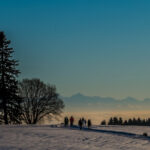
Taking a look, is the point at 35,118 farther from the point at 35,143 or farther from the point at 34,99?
the point at 35,143

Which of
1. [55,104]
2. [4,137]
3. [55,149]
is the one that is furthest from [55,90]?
[55,149]

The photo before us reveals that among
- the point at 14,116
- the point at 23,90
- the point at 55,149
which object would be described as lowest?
the point at 55,149

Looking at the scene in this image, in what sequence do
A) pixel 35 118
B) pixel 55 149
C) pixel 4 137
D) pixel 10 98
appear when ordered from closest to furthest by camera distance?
pixel 55 149, pixel 4 137, pixel 10 98, pixel 35 118

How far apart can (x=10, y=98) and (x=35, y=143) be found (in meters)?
29.4

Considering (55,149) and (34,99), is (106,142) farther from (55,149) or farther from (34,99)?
(34,99)

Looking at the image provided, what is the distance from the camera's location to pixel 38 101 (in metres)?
71.6

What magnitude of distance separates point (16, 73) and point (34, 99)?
39.8 feet

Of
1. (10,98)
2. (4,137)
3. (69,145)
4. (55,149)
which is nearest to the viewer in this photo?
(55,149)

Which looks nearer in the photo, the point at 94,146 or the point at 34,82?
the point at 94,146

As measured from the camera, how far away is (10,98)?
57469 millimetres

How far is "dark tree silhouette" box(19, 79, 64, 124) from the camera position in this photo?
7088 cm

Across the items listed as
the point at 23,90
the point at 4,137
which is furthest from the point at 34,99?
the point at 4,137

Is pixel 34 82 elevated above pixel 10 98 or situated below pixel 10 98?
above

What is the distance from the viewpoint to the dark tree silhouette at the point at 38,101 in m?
70.9
